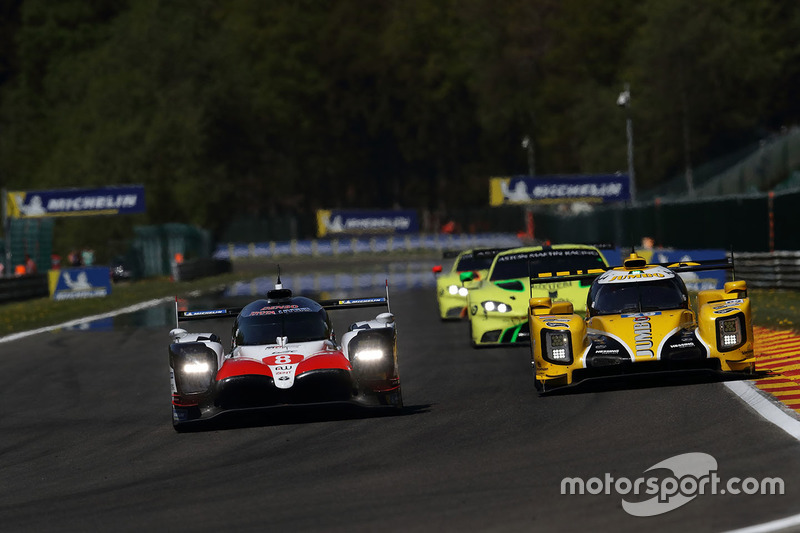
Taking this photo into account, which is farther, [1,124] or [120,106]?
[1,124]

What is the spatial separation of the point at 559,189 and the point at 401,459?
162 feet

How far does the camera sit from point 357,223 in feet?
285

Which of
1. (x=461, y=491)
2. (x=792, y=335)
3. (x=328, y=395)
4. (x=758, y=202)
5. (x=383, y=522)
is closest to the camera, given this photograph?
(x=383, y=522)

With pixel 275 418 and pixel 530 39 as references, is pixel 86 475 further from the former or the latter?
pixel 530 39

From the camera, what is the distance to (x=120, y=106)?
89375mm

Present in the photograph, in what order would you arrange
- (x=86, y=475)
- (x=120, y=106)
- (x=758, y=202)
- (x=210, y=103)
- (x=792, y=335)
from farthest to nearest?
1. (x=210, y=103)
2. (x=120, y=106)
3. (x=758, y=202)
4. (x=792, y=335)
5. (x=86, y=475)

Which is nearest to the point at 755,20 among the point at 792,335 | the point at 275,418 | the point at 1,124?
the point at 1,124

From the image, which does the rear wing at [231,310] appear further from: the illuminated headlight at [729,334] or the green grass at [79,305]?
the green grass at [79,305]

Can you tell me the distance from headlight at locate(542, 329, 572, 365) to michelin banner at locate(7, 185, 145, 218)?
123 feet

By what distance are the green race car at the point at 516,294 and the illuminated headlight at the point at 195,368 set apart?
220 inches

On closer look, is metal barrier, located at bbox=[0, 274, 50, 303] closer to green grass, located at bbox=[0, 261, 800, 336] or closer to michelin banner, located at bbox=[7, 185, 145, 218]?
green grass, located at bbox=[0, 261, 800, 336]

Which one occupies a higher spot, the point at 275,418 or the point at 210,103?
the point at 210,103

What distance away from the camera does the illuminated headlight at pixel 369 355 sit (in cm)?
1323

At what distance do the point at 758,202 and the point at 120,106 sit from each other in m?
63.9
